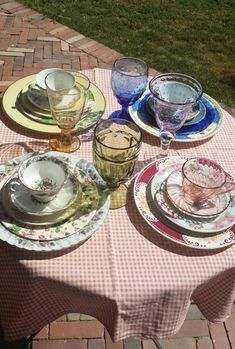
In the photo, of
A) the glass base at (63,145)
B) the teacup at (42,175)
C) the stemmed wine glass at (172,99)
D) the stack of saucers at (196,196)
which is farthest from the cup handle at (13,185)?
the stemmed wine glass at (172,99)

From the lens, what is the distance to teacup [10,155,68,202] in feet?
3.58

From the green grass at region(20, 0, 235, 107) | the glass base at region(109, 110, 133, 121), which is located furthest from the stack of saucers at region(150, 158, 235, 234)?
the green grass at region(20, 0, 235, 107)

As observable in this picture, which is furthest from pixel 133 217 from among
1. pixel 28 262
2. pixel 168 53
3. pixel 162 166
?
pixel 168 53

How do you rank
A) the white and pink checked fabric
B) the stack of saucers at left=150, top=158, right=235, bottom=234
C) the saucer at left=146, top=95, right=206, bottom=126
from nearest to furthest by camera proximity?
the white and pink checked fabric, the stack of saucers at left=150, top=158, right=235, bottom=234, the saucer at left=146, top=95, right=206, bottom=126

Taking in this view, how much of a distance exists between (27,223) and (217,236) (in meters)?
0.49

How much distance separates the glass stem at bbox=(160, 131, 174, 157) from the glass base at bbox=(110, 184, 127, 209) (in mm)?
210

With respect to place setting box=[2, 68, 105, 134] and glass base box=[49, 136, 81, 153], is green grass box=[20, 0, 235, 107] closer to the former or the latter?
place setting box=[2, 68, 105, 134]

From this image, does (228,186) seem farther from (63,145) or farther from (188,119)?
(63,145)

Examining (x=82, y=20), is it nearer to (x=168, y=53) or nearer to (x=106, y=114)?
(x=168, y=53)

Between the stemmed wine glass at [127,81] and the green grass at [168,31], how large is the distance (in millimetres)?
1980

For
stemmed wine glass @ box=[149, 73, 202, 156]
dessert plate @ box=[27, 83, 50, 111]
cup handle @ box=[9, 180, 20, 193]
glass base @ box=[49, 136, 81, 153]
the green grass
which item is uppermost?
stemmed wine glass @ box=[149, 73, 202, 156]

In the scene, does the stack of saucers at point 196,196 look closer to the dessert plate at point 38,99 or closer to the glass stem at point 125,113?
the glass stem at point 125,113

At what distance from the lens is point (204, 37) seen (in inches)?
157

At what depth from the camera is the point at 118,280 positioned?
40.0 inches
